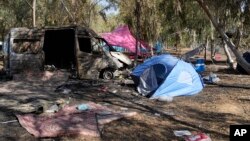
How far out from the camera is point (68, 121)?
348 inches

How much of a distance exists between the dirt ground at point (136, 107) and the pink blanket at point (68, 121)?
180mm

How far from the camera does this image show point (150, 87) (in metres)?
13.1

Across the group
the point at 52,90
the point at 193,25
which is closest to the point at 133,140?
the point at 52,90

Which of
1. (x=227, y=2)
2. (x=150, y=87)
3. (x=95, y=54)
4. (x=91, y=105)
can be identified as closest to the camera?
(x=91, y=105)

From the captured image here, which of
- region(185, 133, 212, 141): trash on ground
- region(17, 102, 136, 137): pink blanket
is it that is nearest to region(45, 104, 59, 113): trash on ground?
region(17, 102, 136, 137): pink blanket

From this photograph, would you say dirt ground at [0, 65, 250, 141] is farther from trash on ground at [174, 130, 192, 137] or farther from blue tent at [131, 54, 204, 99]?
blue tent at [131, 54, 204, 99]

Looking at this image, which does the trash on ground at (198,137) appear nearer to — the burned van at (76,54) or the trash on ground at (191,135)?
the trash on ground at (191,135)

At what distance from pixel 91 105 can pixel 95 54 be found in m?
6.08

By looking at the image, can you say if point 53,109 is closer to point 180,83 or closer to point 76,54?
point 180,83

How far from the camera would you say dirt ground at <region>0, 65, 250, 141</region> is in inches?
330

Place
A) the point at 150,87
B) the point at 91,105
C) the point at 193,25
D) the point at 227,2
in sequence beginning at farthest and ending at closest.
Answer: the point at 193,25, the point at 227,2, the point at 150,87, the point at 91,105

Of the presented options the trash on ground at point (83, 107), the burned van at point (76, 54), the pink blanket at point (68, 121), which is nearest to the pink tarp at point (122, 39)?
the burned van at point (76, 54)

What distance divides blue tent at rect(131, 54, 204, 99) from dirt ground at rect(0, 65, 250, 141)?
35 cm

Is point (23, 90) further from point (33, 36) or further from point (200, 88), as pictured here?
point (200, 88)
